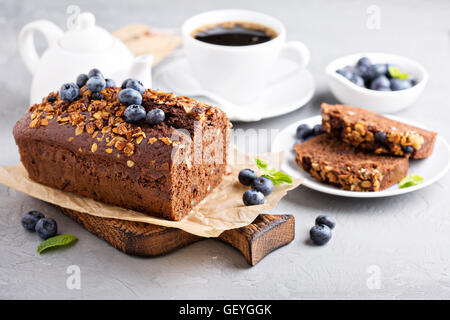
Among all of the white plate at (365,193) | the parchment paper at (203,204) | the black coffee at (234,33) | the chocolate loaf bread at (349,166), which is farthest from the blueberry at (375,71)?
the parchment paper at (203,204)

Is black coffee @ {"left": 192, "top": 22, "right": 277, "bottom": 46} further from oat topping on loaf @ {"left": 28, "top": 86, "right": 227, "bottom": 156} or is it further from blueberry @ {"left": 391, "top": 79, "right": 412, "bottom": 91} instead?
oat topping on loaf @ {"left": 28, "top": 86, "right": 227, "bottom": 156}

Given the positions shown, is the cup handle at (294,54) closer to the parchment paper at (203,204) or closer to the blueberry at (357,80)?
the blueberry at (357,80)

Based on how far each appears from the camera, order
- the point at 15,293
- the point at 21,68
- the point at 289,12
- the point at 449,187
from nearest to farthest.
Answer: the point at 15,293, the point at 449,187, the point at 21,68, the point at 289,12

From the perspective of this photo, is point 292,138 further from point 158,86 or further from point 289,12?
point 289,12

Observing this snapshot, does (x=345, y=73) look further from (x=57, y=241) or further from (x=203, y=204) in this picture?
(x=57, y=241)

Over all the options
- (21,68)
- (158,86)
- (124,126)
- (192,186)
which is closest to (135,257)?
(192,186)

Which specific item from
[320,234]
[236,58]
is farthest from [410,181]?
[236,58]
